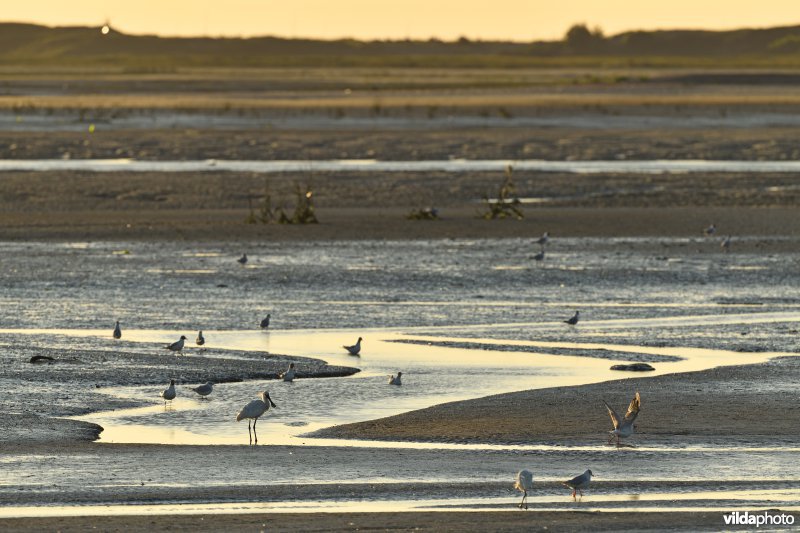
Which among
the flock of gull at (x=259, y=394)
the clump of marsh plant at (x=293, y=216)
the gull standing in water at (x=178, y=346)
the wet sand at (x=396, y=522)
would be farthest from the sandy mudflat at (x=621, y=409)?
the clump of marsh plant at (x=293, y=216)

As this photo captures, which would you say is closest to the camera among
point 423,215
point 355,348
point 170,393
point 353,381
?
point 170,393

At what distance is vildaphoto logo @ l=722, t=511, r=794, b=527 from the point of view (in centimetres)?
980

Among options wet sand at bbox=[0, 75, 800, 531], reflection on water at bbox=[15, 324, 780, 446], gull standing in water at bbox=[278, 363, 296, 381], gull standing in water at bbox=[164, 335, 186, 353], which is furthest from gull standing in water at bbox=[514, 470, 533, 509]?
gull standing in water at bbox=[164, 335, 186, 353]

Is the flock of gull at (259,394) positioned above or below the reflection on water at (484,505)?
above

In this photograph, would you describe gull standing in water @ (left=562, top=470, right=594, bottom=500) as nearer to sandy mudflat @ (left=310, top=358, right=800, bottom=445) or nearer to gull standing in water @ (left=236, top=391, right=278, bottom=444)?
sandy mudflat @ (left=310, top=358, right=800, bottom=445)

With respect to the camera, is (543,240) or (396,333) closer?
(396,333)

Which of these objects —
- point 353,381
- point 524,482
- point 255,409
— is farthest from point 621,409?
point 524,482

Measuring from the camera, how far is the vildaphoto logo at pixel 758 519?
9.80m

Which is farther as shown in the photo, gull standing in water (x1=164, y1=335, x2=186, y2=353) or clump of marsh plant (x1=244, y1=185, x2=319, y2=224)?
clump of marsh plant (x1=244, y1=185, x2=319, y2=224)

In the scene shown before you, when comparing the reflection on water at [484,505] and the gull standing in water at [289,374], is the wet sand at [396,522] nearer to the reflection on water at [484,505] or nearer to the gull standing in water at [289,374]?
the reflection on water at [484,505]

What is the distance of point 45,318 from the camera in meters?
19.1

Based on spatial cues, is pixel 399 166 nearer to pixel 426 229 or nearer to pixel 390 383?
pixel 426 229

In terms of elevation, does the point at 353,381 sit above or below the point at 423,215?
below

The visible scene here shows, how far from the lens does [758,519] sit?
9852mm
